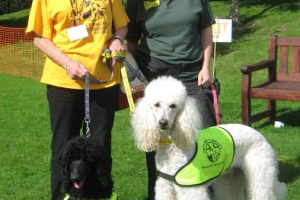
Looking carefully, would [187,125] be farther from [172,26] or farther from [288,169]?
[288,169]

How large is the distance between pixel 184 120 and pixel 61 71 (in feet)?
2.86

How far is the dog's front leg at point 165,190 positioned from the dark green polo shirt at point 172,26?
899mm

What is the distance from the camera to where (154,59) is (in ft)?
13.8

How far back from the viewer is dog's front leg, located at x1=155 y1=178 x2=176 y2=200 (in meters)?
3.85

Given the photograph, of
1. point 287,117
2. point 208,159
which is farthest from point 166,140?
point 287,117

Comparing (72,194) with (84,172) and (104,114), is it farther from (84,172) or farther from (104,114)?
(104,114)

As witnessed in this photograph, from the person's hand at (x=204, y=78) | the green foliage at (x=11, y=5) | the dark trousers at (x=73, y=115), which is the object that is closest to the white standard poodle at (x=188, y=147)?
the dark trousers at (x=73, y=115)

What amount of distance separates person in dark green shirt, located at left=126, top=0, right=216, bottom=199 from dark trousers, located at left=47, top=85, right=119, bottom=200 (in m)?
0.53

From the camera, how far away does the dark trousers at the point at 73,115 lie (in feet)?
12.2

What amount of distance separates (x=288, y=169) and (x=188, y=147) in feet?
7.66

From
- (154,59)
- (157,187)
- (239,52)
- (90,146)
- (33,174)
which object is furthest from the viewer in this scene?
(239,52)

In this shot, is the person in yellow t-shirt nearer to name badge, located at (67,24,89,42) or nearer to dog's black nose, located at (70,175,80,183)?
name badge, located at (67,24,89,42)

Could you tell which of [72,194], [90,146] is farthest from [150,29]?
[72,194]

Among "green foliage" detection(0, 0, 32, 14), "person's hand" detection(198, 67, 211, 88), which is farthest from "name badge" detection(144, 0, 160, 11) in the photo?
"green foliage" detection(0, 0, 32, 14)
